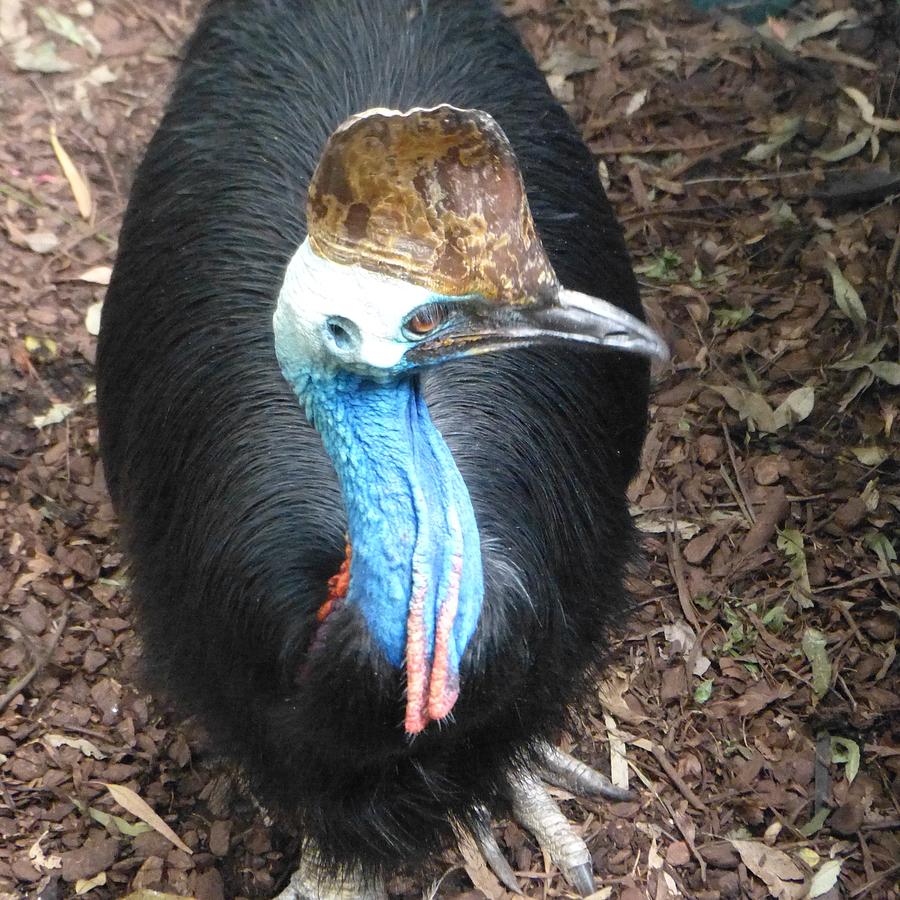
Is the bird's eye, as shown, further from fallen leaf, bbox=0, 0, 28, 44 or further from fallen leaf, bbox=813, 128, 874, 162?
fallen leaf, bbox=0, 0, 28, 44

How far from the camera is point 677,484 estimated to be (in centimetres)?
370

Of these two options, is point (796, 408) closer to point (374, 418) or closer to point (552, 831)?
point (552, 831)

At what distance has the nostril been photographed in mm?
1799

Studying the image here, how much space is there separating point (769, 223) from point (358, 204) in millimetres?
2599

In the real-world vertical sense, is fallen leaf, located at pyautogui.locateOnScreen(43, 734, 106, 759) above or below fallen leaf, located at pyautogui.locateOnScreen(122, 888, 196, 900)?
above

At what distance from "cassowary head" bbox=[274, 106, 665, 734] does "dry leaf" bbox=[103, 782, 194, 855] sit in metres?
1.30

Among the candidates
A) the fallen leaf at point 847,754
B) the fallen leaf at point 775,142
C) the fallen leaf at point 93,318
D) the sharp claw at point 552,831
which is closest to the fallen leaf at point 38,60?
the fallen leaf at point 93,318

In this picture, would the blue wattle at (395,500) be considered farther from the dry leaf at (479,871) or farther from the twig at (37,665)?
the twig at (37,665)

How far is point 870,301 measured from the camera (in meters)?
3.76

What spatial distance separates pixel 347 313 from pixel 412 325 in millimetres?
90

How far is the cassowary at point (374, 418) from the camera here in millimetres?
1787

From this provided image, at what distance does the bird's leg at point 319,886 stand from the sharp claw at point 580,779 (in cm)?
50

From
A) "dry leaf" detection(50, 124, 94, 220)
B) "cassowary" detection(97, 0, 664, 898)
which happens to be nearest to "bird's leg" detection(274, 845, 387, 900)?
"cassowary" detection(97, 0, 664, 898)

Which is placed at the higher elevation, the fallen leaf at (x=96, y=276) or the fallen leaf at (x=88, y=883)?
the fallen leaf at (x=96, y=276)
